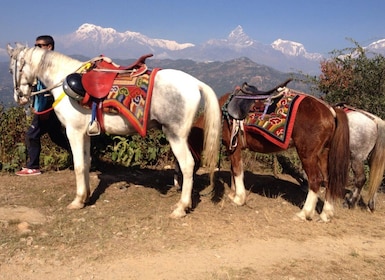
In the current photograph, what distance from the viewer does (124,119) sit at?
4402mm

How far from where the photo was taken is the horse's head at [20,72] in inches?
183

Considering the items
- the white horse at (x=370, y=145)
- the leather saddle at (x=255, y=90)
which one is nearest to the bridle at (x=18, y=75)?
the leather saddle at (x=255, y=90)

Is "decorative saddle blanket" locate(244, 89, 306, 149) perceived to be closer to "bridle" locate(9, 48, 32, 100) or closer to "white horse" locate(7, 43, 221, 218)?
"white horse" locate(7, 43, 221, 218)

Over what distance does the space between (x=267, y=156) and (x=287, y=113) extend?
3.40m

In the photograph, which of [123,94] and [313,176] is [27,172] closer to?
[123,94]

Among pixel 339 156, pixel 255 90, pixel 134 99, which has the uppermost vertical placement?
pixel 255 90

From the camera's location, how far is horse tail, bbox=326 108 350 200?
14.8 feet

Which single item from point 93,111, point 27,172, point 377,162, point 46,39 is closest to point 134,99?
point 93,111

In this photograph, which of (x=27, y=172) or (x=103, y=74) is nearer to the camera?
(x=103, y=74)

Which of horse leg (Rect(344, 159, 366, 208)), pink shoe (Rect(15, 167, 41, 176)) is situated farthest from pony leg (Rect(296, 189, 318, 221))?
pink shoe (Rect(15, 167, 41, 176))

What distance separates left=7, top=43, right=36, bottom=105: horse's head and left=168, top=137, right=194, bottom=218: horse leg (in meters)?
2.14

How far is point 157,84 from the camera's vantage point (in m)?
4.20

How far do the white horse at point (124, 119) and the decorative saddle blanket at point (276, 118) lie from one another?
621 mm

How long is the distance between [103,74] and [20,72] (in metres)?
1.24
